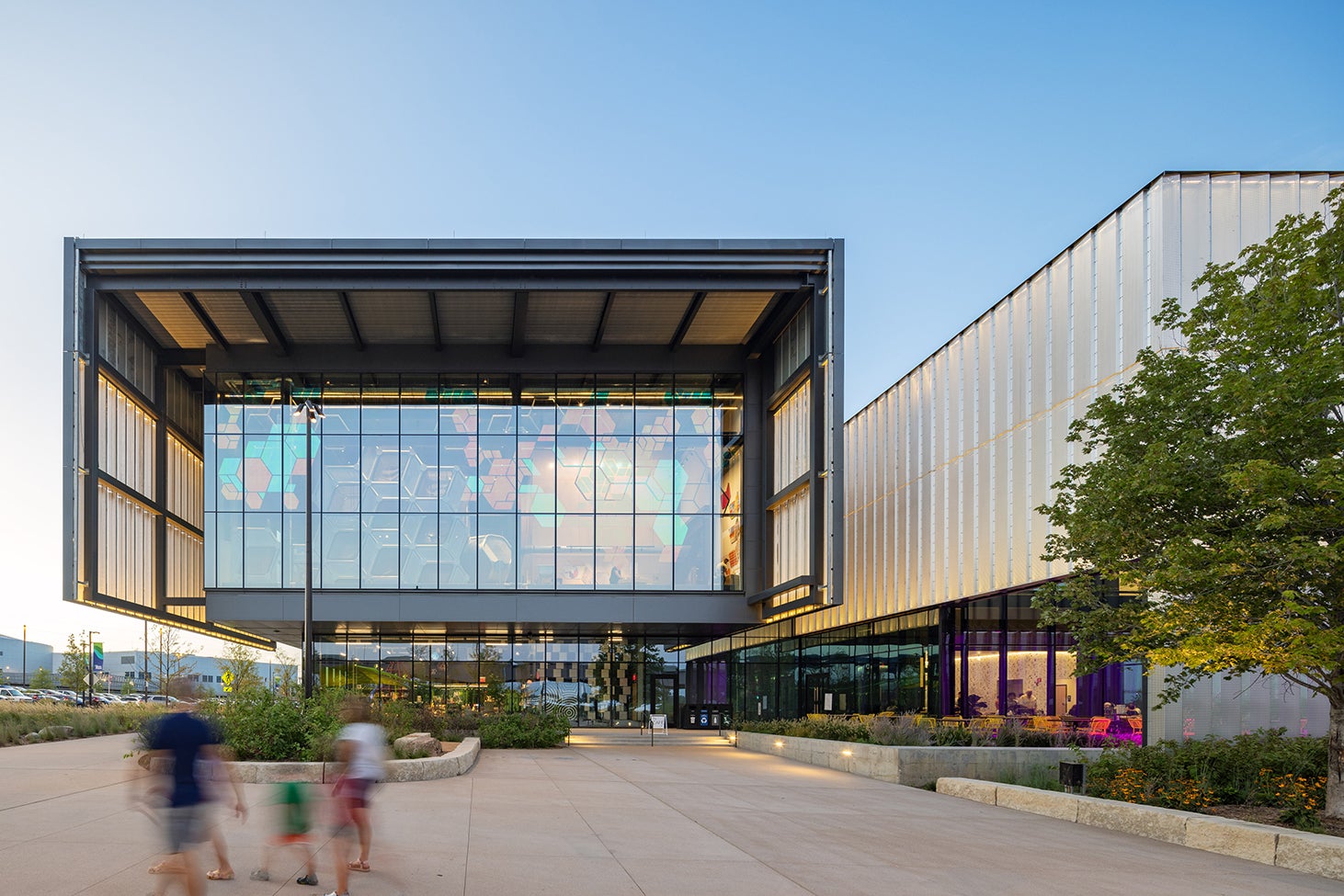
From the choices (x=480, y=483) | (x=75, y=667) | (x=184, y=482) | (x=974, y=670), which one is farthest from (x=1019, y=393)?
(x=75, y=667)

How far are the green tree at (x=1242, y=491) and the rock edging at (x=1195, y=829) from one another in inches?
59.7

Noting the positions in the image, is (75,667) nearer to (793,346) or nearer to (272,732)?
(793,346)

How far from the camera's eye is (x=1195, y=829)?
13703 millimetres

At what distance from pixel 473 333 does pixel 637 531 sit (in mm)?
9133

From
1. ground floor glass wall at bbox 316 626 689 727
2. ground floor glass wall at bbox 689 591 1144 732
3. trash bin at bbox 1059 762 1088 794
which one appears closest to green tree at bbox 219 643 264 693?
ground floor glass wall at bbox 316 626 689 727

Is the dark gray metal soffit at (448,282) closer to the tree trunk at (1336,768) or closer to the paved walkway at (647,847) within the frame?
the paved walkway at (647,847)

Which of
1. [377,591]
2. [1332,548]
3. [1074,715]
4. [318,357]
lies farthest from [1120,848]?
[318,357]

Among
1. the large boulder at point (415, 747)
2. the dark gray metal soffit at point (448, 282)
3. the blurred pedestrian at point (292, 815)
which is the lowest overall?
the large boulder at point (415, 747)

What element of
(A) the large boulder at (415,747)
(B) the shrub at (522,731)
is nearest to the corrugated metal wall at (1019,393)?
(B) the shrub at (522,731)

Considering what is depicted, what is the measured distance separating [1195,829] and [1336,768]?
181cm

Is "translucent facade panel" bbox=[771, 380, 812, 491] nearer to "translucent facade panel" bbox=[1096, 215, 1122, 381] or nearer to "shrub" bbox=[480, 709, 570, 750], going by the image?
"shrub" bbox=[480, 709, 570, 750]

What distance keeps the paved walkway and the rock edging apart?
0.24 m

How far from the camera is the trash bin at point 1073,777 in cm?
1805

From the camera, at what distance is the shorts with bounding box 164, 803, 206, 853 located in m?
7.86
